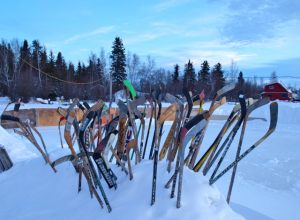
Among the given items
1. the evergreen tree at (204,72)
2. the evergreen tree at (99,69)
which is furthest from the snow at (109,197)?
the evergreen tree at (204,72)

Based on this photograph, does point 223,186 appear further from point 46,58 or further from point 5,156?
point 46,58

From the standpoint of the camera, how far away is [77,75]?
36250 mm

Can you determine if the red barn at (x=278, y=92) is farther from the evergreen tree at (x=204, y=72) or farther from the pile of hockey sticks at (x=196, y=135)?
the pile of hockey sticks at (x=196, y=135)

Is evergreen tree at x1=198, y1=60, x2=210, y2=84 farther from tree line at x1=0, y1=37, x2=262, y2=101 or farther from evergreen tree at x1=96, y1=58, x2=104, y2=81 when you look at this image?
evergreen tree at x1=96, y1=58, x2=104, y2=81

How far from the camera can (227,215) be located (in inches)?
44.5

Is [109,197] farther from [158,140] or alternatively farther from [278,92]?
[278,92]

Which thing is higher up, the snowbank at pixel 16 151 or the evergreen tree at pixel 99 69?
the evergreen tree at pixel 99 69

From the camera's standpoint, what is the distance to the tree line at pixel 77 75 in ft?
83.4

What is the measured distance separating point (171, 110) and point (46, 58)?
36059 mm

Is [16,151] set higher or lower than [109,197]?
lower

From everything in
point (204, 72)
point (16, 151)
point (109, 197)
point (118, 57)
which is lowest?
point (16, 151)

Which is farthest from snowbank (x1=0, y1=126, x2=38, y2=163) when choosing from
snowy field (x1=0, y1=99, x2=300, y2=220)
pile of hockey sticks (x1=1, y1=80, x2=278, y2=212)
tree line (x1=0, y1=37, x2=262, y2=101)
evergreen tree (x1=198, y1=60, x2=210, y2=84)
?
evergreen tree (x1=198, y1=60, x2=210, y2=84)

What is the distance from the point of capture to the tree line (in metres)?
25.4

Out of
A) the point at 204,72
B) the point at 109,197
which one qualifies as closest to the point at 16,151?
the point at 109,197
